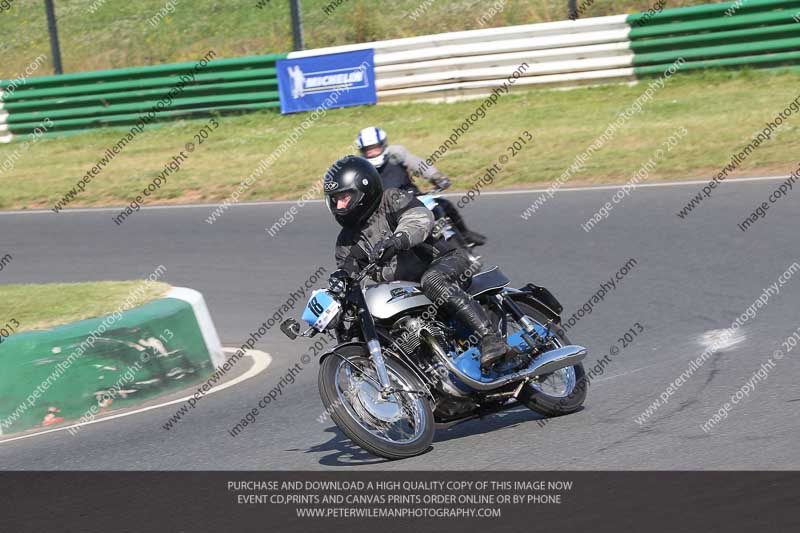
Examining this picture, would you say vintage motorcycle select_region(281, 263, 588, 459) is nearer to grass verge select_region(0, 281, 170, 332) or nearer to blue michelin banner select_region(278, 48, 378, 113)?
grass verge select_region(0, 281, 170, 332)

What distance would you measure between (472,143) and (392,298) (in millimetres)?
12690

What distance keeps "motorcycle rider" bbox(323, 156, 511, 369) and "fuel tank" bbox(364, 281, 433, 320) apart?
0.24ft

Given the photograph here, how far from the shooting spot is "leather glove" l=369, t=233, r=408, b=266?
6227mm

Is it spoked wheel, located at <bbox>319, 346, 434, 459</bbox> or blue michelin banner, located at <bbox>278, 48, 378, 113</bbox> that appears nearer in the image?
spoked wheel, located at <bbox>319, 346, 434, 459</bbox>

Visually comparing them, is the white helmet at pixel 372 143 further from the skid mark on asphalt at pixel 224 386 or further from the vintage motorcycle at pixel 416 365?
the vintage motorcycle at pixel 416 365

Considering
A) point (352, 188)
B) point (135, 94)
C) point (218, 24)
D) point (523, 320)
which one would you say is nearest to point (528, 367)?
point (523, 320)

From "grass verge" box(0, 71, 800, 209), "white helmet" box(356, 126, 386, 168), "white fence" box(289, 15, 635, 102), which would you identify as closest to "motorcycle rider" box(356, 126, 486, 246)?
"white helmet" box(356, 126, 386, 168)

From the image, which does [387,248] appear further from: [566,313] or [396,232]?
[566,313]

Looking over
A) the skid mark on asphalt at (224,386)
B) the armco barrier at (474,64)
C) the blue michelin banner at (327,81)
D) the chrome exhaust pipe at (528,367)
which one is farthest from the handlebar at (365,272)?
the blue michelin banner at (327,81)

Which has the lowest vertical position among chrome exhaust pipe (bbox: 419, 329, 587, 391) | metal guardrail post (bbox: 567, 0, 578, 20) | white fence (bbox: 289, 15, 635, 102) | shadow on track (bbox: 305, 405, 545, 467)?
white fence (bbox: 289, 15, 635, 102)

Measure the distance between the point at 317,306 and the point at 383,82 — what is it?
16453 mm

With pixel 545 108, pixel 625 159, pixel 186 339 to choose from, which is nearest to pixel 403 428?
pixel 186 339

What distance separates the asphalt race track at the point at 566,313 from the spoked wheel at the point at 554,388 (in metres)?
0.11

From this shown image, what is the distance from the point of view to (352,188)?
639cm
